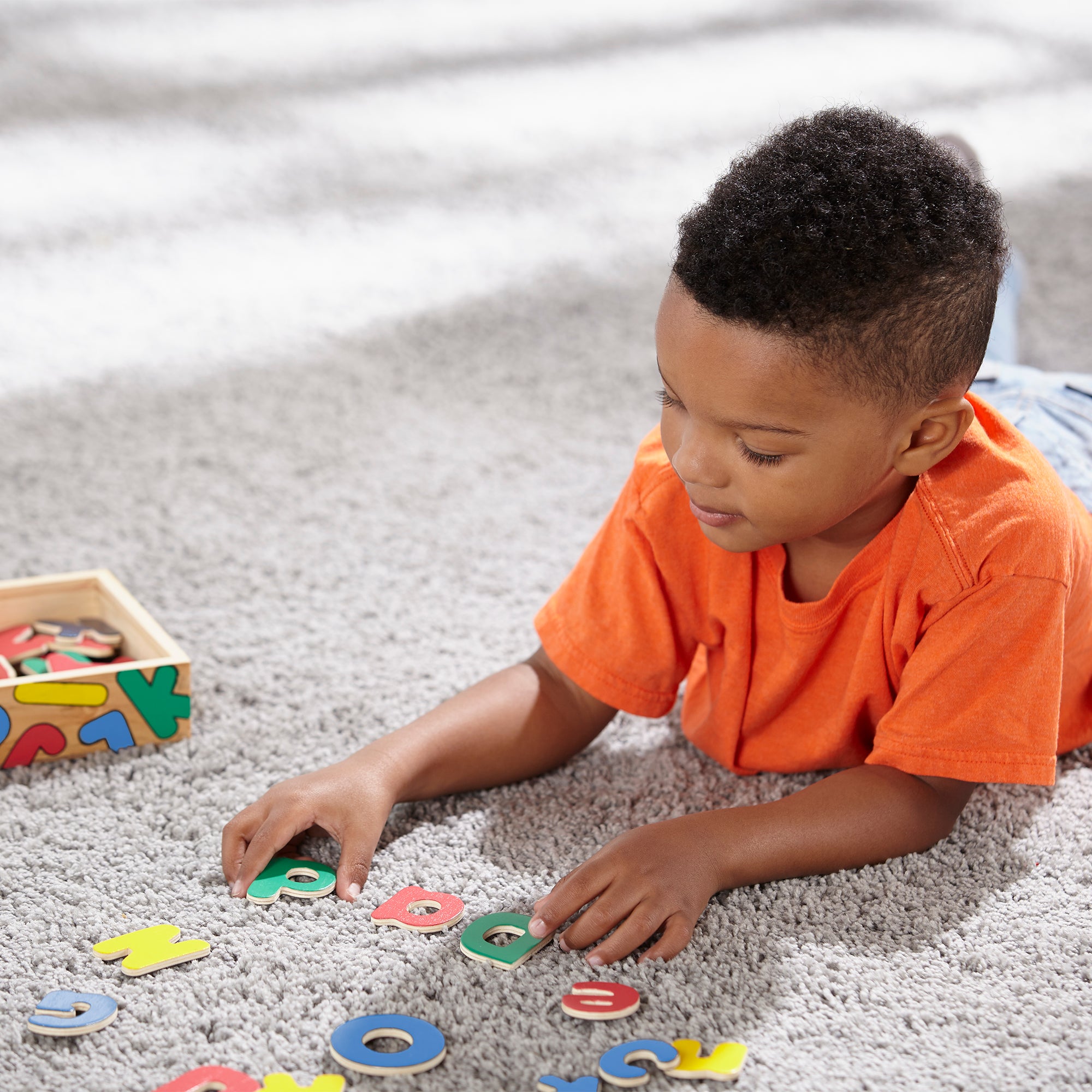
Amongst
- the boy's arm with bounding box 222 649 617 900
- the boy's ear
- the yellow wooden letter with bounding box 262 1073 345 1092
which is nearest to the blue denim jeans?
the boy's ear

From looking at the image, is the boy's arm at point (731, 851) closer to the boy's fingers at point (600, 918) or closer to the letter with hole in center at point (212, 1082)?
the boy's fingers at point (600, 918)

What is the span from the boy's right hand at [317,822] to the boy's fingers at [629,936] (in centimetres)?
15

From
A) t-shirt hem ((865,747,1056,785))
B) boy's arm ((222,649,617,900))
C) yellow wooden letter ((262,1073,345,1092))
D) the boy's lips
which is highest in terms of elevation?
the boy's lips

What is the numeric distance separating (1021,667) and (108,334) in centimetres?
126

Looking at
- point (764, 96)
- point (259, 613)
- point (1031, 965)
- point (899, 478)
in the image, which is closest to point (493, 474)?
point (259, 613)

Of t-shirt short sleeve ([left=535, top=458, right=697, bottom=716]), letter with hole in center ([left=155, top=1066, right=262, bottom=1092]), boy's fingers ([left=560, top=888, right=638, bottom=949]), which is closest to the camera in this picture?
letter with hole in center ([left=155, top=1066, right=262, bottom=1092])

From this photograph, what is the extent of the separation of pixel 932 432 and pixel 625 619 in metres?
0.24

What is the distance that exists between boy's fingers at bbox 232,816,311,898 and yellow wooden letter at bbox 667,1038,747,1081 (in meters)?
0.26

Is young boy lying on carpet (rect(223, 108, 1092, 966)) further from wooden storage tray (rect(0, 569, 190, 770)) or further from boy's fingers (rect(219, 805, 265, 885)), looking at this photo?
wooden storage tray (rect(0, 569, 190, 770))

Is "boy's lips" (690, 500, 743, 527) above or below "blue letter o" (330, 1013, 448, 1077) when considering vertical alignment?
above

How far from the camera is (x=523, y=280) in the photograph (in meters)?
1.84

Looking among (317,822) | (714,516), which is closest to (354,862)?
(317,822)

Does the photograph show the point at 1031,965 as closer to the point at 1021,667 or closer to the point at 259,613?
the point at 1021,667

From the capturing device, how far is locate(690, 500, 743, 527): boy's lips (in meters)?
0.70
